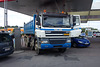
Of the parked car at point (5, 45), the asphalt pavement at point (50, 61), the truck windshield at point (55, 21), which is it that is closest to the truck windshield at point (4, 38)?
the parked car at point (5, 45)

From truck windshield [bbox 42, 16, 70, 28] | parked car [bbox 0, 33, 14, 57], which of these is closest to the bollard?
parked car [bbox 0, 33, 14, 57]

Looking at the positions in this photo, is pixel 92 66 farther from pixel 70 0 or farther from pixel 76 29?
pixel 70 0

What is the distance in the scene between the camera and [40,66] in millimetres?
6164

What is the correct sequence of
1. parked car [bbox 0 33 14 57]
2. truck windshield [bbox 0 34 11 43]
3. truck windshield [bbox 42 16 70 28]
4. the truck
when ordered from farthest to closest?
1. truck windshield [bbox 42 16 70 28]
2. the truck
3. truck windshield [bbox 0 34 11 43]
4. parked car [bbox 0 33 14 57]

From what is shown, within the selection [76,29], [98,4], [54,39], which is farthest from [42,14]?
[98,4]

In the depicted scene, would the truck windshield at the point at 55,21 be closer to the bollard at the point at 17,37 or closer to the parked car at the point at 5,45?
the parked car at the point at 5,45

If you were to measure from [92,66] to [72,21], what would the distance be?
3.87 metres

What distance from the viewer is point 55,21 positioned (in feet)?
28.0

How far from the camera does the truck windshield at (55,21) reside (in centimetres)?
835

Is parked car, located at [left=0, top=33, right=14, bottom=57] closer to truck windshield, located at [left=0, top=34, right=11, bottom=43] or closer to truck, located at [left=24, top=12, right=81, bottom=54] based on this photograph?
truck windshield, located at [left=0, top=34, right=11, bottom=43]

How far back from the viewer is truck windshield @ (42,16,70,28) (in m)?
8.35

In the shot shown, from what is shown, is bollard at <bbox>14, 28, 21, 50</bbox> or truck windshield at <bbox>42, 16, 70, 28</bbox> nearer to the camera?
truck windshield at <bbox>42, 16, 70, 28</bbox>

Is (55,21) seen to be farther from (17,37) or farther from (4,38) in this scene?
(17,37)

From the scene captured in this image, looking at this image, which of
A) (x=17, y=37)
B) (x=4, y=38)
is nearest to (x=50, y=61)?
(x=4, y=38)
